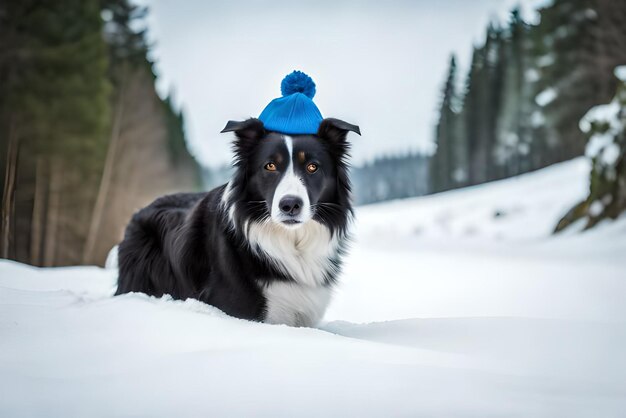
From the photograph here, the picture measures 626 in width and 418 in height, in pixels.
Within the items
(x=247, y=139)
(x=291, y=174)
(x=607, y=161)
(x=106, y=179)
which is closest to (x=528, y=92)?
(x=607, y=161)

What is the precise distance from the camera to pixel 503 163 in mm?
29453

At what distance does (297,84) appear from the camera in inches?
146

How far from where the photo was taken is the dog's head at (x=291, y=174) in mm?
3100

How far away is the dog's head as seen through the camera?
10.2 ft

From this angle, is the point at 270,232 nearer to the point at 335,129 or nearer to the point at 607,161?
the point at 335,129

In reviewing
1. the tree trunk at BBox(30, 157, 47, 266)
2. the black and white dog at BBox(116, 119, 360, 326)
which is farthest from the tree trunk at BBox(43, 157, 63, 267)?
the black and white dog at BBox(116, 119, 360, 326)

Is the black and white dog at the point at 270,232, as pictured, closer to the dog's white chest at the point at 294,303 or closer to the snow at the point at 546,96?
the dog's white chest at the point at 294,303

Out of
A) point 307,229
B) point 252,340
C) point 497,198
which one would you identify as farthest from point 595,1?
point 252,340

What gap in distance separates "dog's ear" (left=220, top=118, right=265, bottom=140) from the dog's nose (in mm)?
637

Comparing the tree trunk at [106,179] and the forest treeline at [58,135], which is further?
the tree trunk at [106,179]

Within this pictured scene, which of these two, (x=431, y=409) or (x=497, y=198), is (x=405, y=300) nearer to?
(x=431, y=409)

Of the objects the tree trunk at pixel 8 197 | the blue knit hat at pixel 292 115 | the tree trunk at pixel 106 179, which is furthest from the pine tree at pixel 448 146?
the blue knit hat at pixel 292 115

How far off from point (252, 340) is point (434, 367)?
0.79 meters

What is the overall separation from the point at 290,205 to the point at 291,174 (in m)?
0.26
